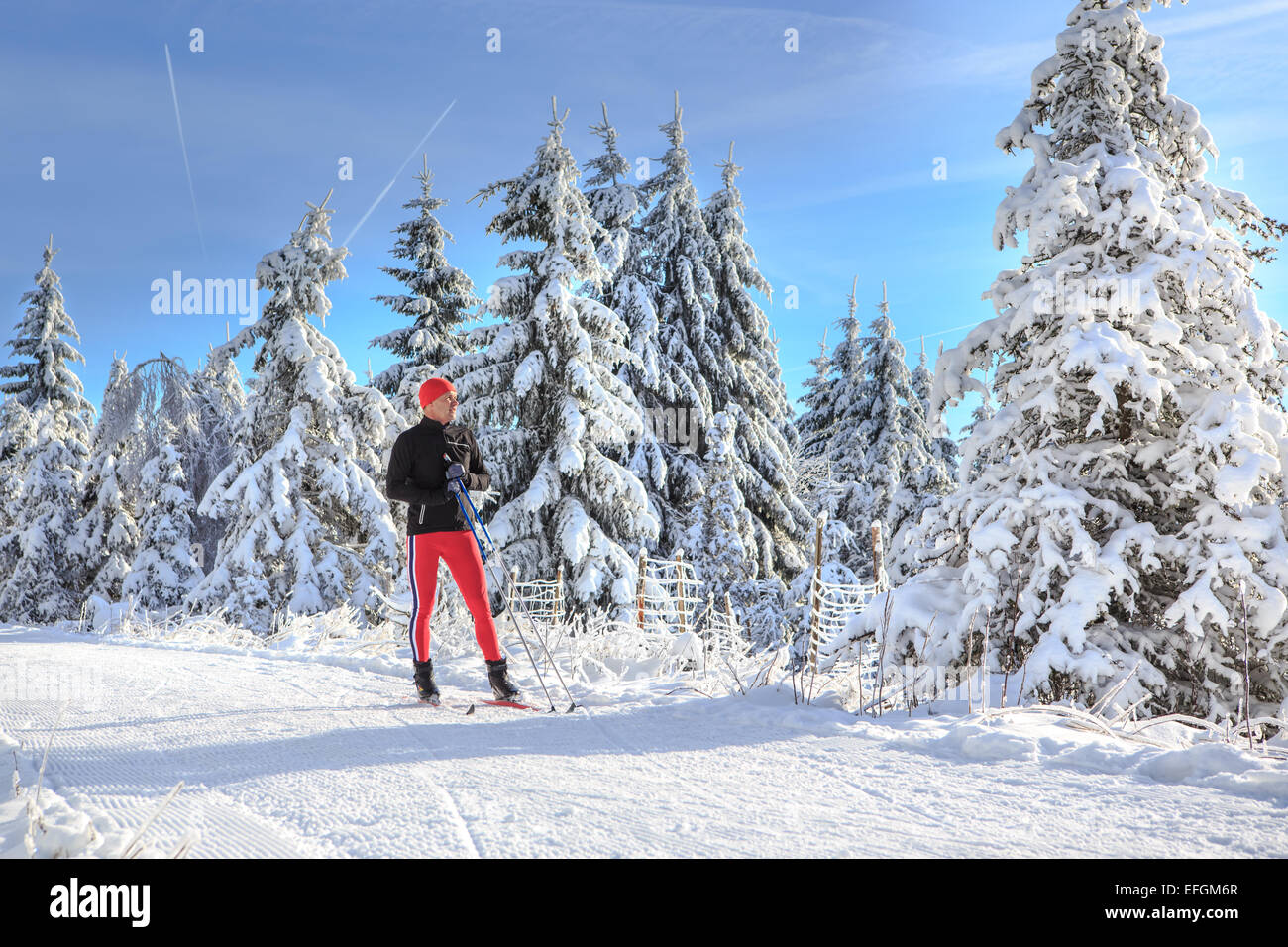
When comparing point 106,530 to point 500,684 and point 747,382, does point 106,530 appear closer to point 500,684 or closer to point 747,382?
point 747,382

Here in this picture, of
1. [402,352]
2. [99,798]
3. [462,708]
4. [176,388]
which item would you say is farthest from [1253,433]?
[402,352]

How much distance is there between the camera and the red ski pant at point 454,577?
4.88 metres

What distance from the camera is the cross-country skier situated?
4.86m

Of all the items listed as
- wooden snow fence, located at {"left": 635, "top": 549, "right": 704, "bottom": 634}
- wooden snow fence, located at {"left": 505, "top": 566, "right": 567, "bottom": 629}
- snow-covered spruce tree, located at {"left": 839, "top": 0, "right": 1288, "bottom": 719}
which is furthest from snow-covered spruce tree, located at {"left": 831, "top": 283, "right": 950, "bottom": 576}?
snow-covered spruce tree, located at {"left": 839, "top": 0, "right": 1288, "bottom": 719}

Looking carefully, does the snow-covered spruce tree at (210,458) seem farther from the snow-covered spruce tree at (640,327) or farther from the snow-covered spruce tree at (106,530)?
the snow-covered spruce tree at (640,327)

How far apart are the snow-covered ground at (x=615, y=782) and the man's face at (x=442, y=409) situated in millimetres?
1808

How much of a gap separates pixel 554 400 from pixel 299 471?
554cm

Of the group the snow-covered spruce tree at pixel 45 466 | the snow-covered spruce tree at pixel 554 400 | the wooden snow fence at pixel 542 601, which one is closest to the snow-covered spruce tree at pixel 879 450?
the snow-covered spruce tree at pixel 554 400

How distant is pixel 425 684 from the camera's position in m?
4.86

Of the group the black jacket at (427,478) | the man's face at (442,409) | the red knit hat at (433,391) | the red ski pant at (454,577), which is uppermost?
the red knit hat at (433,391)

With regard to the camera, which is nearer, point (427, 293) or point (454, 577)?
point (454, 577)

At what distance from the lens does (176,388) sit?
58.0ft

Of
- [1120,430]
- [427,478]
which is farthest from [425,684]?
[1120,430]

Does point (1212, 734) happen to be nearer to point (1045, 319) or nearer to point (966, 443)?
point (966, 443)
